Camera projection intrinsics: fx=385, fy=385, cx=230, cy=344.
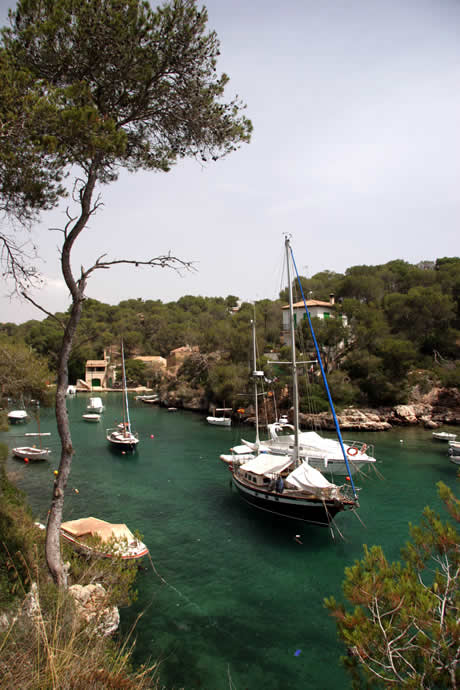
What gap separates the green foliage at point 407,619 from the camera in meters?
3.48

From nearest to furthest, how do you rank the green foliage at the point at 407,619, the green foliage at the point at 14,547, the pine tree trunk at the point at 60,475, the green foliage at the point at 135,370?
the green foliage at the point at 407,619, the pine tree trunk at the point at 60,475, the green foliage at the point at 14,547, the green foliage at the point at 135,370

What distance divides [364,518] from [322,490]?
3.28 m

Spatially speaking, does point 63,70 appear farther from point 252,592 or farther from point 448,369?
point 448,369

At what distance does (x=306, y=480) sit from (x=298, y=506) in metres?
1.00

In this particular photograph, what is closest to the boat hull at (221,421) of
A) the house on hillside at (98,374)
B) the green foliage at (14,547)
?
the green foliage at (14,547)

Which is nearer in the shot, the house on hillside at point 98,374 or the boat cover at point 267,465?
the boat cover at point 267,465

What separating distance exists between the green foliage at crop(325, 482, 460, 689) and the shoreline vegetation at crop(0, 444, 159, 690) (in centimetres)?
213

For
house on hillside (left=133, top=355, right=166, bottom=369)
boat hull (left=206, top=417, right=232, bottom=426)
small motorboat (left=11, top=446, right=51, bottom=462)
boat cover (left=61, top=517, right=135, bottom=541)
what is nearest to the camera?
boat cover (left=61, top=517, right=135, bottom=541)

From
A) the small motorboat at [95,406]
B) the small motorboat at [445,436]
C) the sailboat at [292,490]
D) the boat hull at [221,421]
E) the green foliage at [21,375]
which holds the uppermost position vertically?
the green foliage at [21,375]

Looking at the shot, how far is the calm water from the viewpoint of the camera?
8242 mm

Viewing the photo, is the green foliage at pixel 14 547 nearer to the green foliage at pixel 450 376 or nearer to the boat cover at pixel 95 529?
the boat cover at pixel 95 529

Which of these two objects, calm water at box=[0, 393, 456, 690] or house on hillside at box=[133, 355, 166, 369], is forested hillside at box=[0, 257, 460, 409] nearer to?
house on hillside at box=[133, 355, 166, 369]

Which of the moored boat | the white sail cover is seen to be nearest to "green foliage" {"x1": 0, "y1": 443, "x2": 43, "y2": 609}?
the white sail cover

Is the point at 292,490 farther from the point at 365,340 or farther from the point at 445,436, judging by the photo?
the point at 365,340
